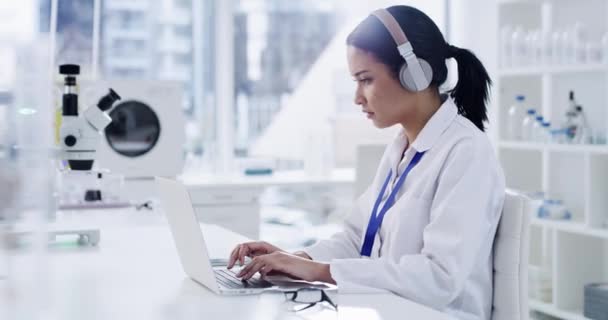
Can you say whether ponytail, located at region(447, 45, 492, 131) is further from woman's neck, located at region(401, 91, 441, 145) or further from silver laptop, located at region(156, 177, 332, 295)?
silver laptop, located at region(156, 177, 332, 295)

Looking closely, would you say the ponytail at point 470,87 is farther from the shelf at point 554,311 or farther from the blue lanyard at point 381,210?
the shelf at point 554,311

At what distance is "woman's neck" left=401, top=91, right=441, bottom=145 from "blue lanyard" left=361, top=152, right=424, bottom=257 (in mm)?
90

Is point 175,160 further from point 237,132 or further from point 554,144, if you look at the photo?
point 554,144

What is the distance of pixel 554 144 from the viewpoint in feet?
11.9

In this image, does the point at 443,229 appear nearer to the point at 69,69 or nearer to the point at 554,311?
the point at 69,69

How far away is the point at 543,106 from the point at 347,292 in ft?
9.71

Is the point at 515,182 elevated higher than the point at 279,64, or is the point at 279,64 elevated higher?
the point at 279,64

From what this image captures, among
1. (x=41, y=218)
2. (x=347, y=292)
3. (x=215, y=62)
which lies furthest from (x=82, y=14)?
(x=41, y=218)

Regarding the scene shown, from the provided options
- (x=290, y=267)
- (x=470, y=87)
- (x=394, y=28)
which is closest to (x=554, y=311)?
(x=470, y=87)

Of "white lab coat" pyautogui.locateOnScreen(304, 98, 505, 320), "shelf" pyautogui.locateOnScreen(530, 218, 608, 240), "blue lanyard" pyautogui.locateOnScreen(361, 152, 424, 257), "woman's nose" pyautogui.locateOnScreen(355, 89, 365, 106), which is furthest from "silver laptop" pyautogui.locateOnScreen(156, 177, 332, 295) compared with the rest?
"shelf" pyautogui.locateOnScreen(530, 218, 608, 240)

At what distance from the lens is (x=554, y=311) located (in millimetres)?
3658

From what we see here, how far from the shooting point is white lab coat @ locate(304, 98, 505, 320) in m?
1.44

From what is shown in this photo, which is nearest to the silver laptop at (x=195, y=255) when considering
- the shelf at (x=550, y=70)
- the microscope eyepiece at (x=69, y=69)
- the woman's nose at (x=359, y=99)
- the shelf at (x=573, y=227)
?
the woman's nose at (x=359, y=99)

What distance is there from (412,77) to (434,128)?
123 millimetres
